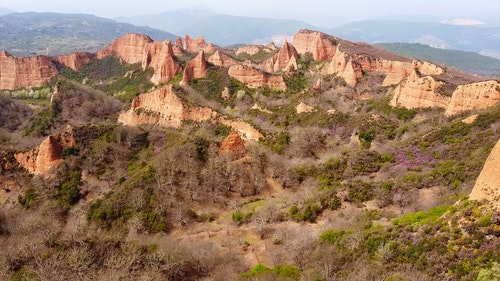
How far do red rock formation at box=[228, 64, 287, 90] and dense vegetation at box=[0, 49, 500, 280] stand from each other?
16.4 meters

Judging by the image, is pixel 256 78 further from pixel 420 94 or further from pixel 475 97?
pixel 475 97

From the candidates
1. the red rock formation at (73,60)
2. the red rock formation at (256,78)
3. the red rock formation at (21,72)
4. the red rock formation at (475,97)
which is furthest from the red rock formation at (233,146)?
the red rock formation at (73,60)

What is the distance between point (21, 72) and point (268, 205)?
88955 mm

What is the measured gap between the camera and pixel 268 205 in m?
34.5

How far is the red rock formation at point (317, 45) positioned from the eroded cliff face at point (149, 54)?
3247 centimetres

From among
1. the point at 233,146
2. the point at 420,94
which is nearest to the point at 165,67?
the point at 233,146

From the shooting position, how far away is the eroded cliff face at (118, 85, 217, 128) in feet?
188

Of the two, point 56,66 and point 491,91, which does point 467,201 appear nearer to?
point 491,91

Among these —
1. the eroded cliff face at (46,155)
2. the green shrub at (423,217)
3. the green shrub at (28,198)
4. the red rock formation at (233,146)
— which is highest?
the green shrub at (423,217)

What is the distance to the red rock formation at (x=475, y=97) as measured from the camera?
1740 inches

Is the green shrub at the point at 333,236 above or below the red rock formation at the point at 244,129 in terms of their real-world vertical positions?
above

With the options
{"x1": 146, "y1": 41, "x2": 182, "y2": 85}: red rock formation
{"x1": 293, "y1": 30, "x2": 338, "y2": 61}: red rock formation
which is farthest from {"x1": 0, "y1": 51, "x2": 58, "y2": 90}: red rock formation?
{"x1": 293, "y1": 30, "x2": 338, "y2": 61}: red rock formation

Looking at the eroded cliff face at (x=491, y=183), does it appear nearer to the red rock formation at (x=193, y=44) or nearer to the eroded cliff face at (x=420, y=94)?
the eroded cliff face at (x=420, y=94)

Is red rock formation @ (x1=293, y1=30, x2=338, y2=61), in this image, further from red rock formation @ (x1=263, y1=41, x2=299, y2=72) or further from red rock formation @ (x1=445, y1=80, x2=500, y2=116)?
red rock formation @ (x1=445, y1=80, x2=500, y2=116)
